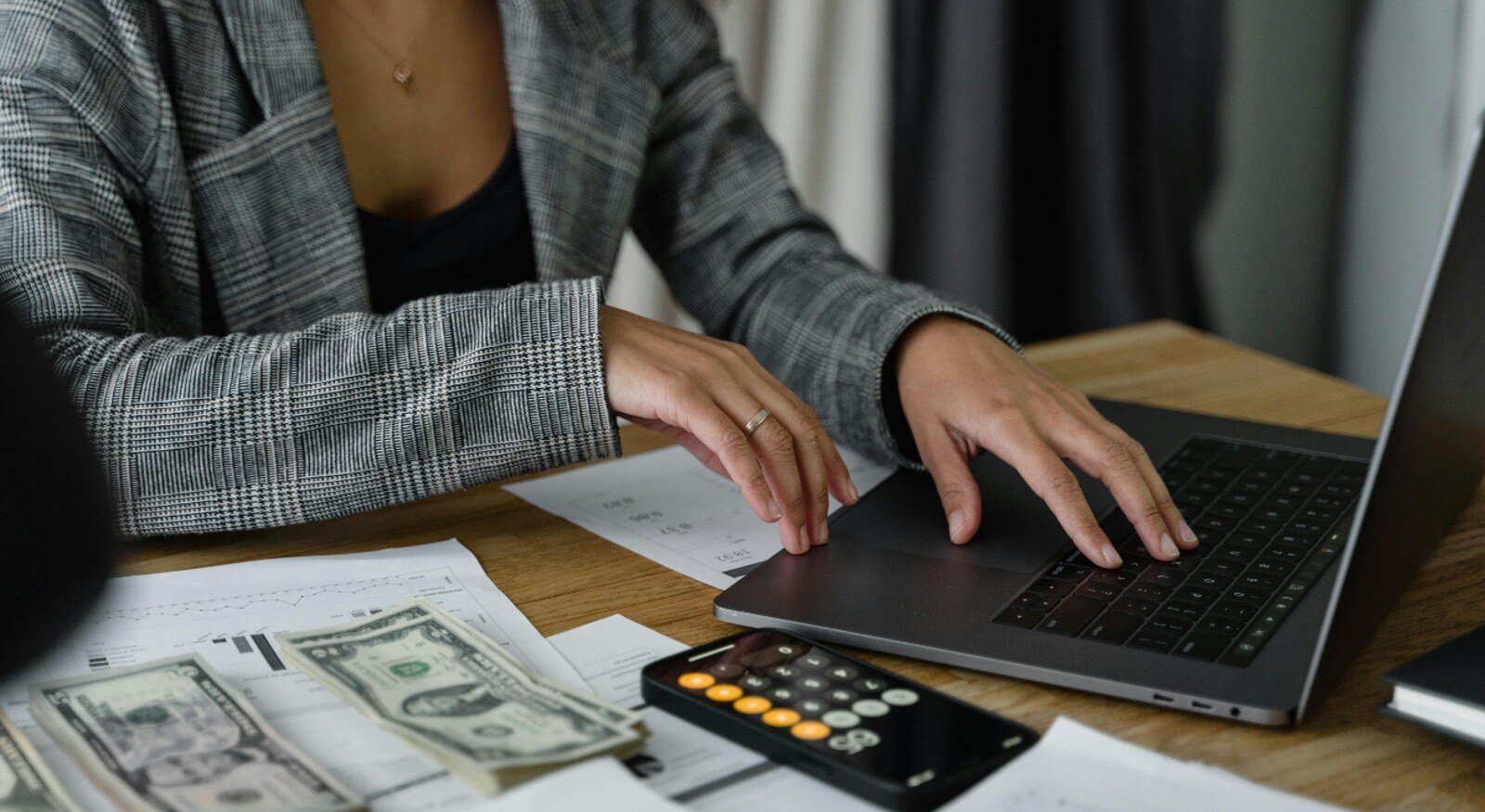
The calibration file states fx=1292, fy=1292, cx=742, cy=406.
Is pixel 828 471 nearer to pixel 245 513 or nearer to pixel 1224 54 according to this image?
pixel 245 513

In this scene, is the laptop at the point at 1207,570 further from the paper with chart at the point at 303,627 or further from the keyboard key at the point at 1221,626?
the paper with chart at the point at 303,627

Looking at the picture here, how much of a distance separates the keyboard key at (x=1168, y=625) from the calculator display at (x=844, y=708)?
0.11 meters

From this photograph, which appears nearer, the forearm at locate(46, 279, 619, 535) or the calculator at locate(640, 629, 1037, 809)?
the calculator at locate(640, 629, 1037, 809)

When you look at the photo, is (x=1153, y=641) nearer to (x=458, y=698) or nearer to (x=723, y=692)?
(x=723, y=692)

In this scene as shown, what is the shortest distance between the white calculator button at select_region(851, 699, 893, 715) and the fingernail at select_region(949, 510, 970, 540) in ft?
0.67

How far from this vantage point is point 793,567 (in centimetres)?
69

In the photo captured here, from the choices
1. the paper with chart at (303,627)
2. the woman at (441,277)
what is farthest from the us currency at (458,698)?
the woman at (441,277)

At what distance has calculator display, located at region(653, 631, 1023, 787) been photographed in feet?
1.64

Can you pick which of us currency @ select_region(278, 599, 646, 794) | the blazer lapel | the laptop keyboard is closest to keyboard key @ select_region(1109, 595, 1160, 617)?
the laptop keyboard

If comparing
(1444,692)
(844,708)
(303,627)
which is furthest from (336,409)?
(1444,692)

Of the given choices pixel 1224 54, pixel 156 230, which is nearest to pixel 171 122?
pixel 156 230

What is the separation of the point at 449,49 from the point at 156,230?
1.05 feet

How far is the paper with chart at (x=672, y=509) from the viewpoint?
2.49 ft

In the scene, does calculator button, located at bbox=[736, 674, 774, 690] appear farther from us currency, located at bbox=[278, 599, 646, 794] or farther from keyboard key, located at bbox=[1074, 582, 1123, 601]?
keyboard key, located at bbox=[1074, 582, 1123, 601]
